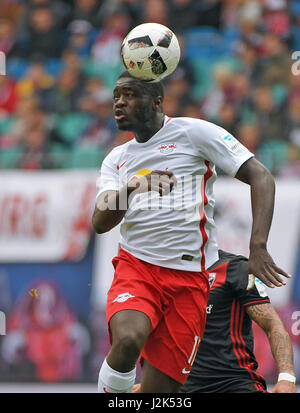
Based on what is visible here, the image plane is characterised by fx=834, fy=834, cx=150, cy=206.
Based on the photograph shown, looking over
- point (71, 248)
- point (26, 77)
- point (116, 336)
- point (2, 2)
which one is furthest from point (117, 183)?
point (2, 2)

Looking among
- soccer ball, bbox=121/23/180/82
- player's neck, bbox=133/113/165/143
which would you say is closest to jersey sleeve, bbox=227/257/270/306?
player's neck, bbox=133/113/165/143

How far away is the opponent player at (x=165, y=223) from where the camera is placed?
5.00 metres

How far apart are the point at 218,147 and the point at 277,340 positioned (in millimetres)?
1251

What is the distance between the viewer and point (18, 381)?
9.68 meters

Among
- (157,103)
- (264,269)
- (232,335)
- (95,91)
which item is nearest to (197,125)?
(157,103)

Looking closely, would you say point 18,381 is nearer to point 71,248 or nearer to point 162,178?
point 71,248

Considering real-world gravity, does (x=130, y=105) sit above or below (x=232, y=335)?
above

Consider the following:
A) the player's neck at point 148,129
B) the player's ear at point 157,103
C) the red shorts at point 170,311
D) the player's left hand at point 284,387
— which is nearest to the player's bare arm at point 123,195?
the red shorts at point 170,311

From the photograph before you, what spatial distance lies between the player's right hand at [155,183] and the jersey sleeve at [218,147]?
1.22 ft

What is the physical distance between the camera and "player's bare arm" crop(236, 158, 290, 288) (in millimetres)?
4680

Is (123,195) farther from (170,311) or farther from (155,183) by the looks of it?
(170,311)

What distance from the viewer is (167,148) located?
523cm

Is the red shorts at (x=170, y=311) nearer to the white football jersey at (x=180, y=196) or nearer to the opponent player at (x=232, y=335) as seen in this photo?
the white football jersey at (x=180, y=196)

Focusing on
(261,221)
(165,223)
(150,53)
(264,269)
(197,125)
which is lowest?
(264,269)
